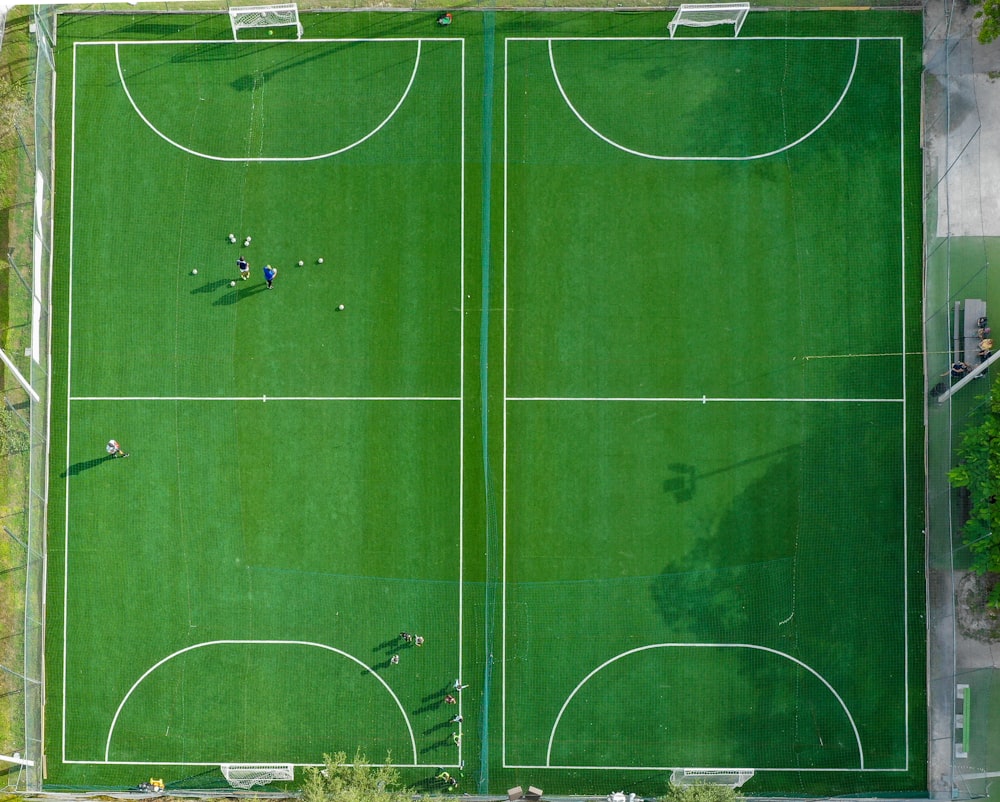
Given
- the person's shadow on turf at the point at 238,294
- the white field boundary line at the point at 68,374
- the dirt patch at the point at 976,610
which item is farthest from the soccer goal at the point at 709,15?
the white field boundary line at the point at 68,374

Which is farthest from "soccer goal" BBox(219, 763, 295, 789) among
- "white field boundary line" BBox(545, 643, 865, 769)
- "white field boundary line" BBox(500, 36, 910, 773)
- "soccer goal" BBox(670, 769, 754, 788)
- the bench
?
the bench

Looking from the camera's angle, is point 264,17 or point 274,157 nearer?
point 264,17

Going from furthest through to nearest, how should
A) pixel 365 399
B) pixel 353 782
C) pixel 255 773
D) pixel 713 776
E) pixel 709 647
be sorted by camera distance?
pixel 365 399
pixel 709 647
pixel 255 773
pixel 713 776
pixel 353 782

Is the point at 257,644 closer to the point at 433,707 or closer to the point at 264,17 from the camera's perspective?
the point at 433,707

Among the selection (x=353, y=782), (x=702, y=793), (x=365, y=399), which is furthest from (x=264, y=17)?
(x=702, y=793)

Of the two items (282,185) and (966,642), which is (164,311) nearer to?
(282,185)

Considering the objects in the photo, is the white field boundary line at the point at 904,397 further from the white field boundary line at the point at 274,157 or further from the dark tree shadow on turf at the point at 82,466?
the dark tree shadow on turf at the point at 82,466
